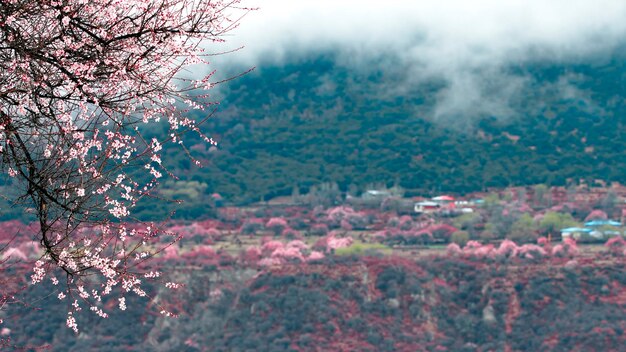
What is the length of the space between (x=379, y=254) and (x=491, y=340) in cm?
988

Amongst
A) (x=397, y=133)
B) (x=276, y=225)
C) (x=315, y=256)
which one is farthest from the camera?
(x=397, y=133)

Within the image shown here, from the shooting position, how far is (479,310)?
34.8 meters

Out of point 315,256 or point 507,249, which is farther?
point 507,249

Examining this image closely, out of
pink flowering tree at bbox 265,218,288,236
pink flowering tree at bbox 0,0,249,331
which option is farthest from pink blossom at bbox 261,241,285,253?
pink flowering tree at bbox 0,0,249,331

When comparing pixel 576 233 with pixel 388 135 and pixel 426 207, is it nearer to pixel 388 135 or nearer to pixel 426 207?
pixel 426 207

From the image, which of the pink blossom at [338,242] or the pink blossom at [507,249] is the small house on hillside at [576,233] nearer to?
the pink blossom at [507,249]

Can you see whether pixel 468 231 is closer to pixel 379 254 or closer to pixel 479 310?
pixel 379 254

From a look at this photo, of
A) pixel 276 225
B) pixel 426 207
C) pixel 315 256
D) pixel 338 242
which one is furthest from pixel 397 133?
pixel 315 256

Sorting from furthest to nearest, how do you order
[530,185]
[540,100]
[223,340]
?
[540,100] → [530,185] → [223,340]

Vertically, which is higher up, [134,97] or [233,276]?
[134,97]

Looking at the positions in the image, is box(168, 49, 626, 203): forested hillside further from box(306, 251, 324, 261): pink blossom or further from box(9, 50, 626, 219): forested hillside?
box(306, 251, 324, 261): pink blossom

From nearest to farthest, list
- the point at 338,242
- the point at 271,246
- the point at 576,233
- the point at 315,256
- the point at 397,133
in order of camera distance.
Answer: the point at 315,256 → the point at 271,246 → the point at 338,242 → the point at 576,233 → the point at 397,133

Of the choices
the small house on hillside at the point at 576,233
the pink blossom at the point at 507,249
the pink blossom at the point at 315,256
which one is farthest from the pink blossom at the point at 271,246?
the small house on hillside at the point at 576,233

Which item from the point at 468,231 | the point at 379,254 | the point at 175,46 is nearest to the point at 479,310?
the point at 379,254
